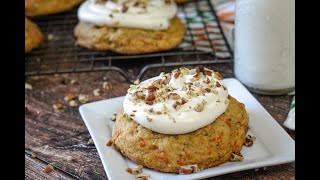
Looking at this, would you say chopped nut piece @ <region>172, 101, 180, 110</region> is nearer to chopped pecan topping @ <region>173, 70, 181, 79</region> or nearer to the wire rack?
chopped pecan topping @ <region>173, 70, 181, 79</region>

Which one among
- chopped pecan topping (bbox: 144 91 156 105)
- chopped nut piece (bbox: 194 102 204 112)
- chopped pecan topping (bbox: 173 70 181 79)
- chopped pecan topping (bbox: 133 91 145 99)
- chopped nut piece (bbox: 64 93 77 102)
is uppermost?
chopped pecan topping (bbox: 173 70 181 79)

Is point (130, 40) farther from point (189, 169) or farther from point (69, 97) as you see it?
point (189, 169)

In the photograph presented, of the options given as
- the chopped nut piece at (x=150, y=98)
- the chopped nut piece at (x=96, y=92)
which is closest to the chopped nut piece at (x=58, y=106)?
the chopped nut piece at (x=96, y=92)

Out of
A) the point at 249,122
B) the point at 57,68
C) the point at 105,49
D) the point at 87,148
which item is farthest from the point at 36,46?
the point at 249,122

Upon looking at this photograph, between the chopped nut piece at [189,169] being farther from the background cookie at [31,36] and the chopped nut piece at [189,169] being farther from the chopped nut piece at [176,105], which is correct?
the background cookie at [31,36]

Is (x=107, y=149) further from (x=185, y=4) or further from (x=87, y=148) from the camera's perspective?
(x=185, y=4)

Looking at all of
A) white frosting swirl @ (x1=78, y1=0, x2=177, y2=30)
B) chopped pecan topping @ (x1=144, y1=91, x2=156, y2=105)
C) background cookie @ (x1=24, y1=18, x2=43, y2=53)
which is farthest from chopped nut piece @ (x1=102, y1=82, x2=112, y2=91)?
chopped pecan topping @ (x1=144, y1=91, x2=156, y2=105)

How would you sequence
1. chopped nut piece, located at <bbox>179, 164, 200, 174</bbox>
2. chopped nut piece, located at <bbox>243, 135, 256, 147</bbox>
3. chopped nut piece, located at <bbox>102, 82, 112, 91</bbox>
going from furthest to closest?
chopped nut piece, located at <bbox>102, 82, 112, 91</bbox> < chopped nut piece, located at <bbox>243, 135, 256, 147</bbox> < chopped nut piece, located at <bbox>179, 164, 200, 174</bbox>

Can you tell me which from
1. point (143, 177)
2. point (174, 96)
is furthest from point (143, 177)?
point (174, 96)
